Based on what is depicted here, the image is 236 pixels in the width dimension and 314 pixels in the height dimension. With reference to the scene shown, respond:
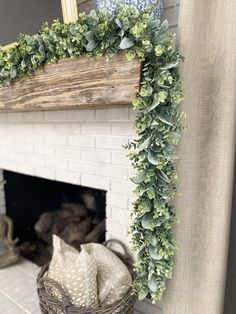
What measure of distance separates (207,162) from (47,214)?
5.08 ft

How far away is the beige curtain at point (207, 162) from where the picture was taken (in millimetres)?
760

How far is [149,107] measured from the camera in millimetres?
767

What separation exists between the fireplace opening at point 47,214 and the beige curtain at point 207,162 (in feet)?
3.20

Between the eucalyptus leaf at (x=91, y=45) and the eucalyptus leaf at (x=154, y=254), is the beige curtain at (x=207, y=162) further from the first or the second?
the eucalyptus leaf at (x=91, y=45)

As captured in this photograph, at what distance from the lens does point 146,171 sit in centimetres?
79

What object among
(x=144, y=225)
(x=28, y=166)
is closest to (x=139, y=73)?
(x=144, y=225)

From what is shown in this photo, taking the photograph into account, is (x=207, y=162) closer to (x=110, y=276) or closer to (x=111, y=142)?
(x=111, y=142)

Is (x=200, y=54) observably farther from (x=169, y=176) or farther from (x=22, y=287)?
(x=22, y=287)

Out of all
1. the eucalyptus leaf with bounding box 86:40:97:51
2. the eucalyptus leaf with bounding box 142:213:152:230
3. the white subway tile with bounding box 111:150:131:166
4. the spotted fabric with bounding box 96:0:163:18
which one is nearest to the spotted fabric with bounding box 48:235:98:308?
the eucalyptus leaf with bounding box 142:213:152:230

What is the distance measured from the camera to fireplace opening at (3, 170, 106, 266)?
1824mm

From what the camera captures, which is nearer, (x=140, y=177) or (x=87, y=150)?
(x=140, y=177)

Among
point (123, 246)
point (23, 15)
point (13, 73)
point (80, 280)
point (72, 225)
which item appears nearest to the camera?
point (80, 280)

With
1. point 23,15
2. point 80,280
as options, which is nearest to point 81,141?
point 80,280

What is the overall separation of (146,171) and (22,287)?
123cm
